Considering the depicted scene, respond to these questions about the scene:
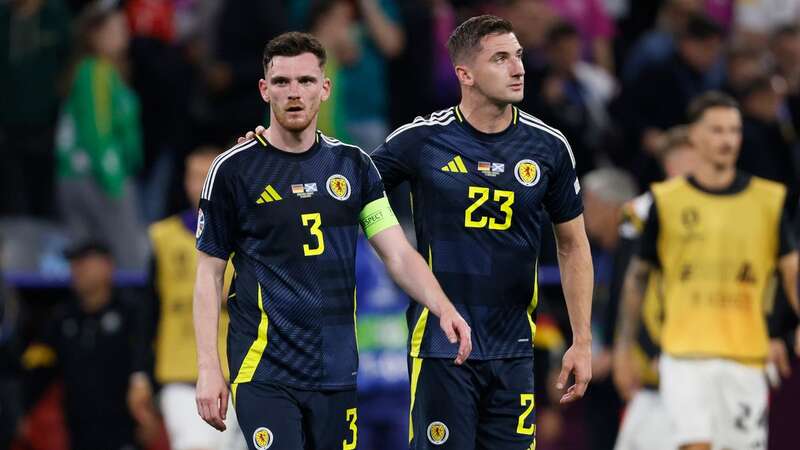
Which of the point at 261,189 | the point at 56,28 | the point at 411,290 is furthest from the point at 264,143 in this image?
the point at 56,28

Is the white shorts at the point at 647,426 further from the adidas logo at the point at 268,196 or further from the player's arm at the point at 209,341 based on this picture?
the player's arm at the point at 209,341

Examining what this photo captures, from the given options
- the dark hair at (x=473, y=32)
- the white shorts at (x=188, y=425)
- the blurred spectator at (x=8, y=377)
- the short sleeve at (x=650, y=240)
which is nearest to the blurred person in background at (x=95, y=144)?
the blurred spectator at (x=8, y=377)

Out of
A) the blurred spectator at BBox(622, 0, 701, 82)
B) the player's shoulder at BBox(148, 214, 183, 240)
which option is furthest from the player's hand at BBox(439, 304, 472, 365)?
the blurred spectator at BBox(622, 0, 701, 82)

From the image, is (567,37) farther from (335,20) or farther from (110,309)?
(110,309)

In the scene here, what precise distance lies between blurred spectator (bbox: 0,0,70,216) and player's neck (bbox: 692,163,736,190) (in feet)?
19.8

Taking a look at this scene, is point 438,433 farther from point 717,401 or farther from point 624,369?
point 624,369

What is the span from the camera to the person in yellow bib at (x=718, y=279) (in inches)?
464

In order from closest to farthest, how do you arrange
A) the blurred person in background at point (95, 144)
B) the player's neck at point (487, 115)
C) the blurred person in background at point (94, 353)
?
1. the player's neck at point (487, 115)
2. the blurred person in background at point (94, 353)
3. the blurred person in background at point (95, 144)

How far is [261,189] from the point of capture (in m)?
8.50

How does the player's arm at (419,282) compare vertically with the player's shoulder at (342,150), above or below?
below

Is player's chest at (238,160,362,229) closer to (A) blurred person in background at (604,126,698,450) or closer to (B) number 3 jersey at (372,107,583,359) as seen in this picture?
(B) number 3 jersey at (372,107,583,359)

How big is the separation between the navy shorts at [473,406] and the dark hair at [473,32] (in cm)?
154

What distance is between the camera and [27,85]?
15.4 m

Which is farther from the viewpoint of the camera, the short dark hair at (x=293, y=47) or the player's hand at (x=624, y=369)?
the player's hand at (x=624, y=369)
